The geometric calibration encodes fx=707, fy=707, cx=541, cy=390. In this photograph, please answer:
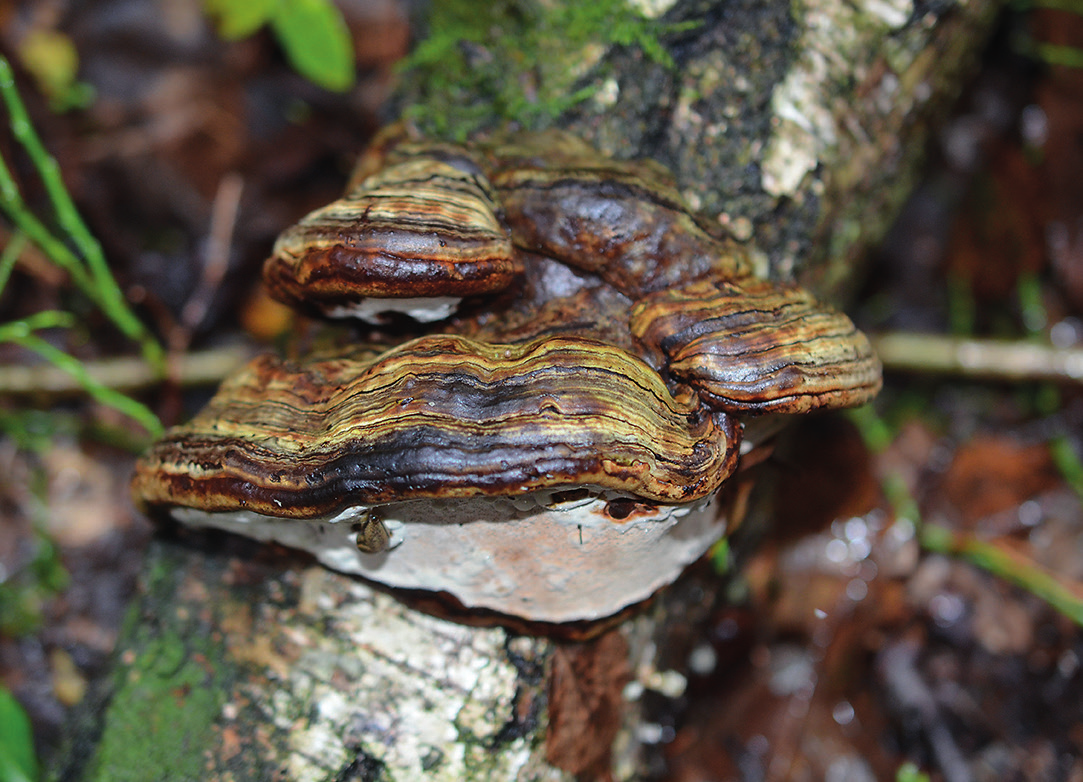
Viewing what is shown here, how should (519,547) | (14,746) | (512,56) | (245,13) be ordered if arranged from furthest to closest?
(245,13)
(14,746)
(512,56)
(519,547)

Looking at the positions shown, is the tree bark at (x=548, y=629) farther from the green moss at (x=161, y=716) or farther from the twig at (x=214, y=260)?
the twig at (x=214, y=260)

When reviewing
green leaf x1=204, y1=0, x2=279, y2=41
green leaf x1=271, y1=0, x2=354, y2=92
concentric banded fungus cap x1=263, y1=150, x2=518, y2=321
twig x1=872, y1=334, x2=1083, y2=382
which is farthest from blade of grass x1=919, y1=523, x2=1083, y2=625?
green leaf x1=204, y1=0, x2=279, y2=41

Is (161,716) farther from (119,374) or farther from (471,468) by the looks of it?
(119,374)

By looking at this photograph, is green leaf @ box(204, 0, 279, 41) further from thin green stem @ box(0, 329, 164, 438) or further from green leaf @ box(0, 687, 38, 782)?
green leaf @ box(0, 687, 38, 782)

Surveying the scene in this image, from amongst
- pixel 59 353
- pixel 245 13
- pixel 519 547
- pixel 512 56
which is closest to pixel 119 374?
pixel 59 353

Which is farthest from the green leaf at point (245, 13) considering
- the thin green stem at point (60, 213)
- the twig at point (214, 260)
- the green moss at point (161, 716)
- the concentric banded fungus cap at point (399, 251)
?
the green moss at point (161, 716)

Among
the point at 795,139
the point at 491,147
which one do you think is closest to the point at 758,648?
the point at 795,139

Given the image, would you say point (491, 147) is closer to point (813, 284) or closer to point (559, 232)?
point (559, 232)
